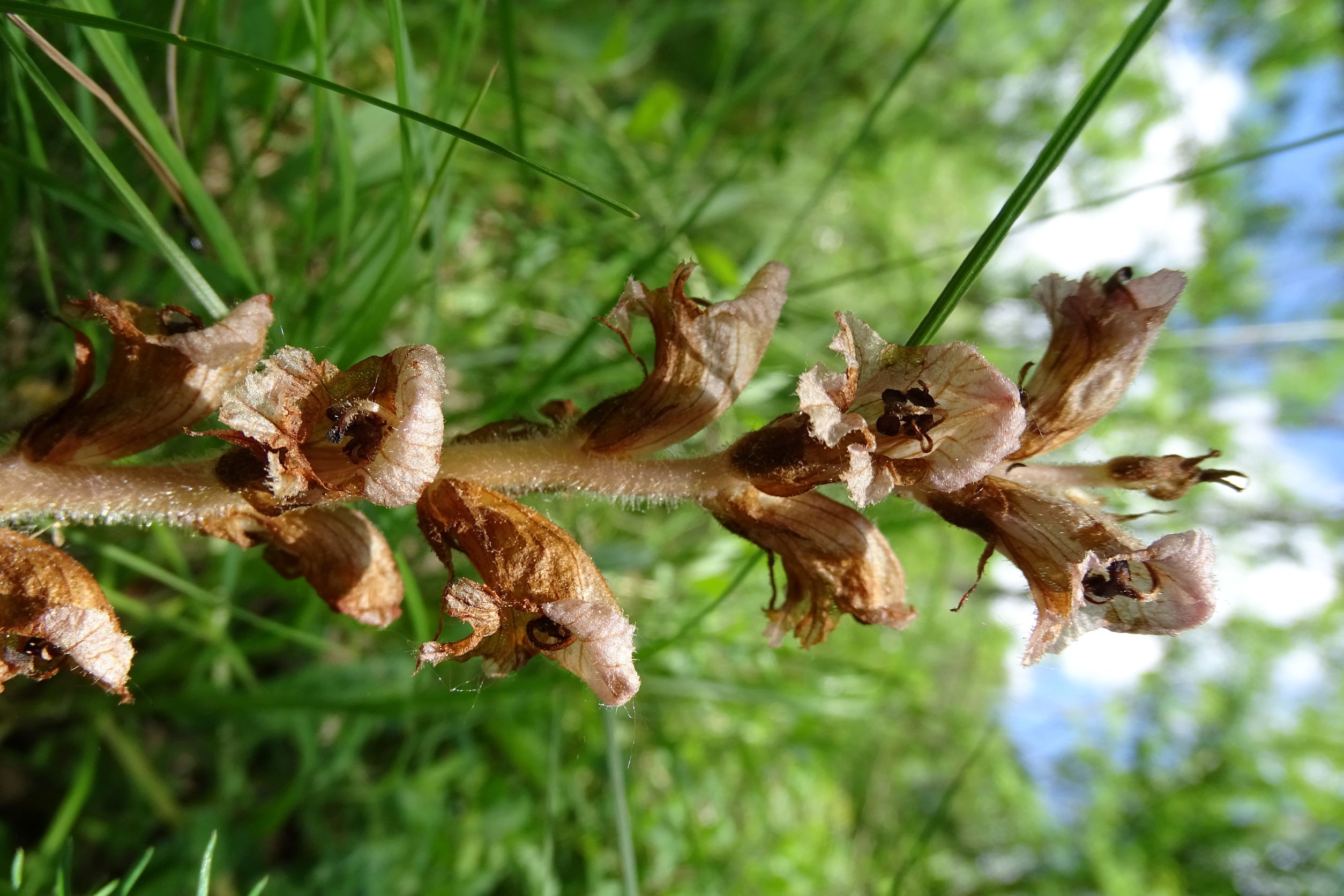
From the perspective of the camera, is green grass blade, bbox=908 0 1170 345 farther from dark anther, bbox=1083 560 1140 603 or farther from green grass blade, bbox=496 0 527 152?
green grass blade, bbox=496 0 527 152

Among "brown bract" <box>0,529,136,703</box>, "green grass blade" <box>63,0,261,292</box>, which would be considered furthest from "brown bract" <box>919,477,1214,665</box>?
"green grass blade" <box>63,0,261,292</box>

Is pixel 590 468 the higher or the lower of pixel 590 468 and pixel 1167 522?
the lower

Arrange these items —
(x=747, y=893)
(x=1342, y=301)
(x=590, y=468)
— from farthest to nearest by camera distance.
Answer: (x=1342, y=301) < (x=747, y=893) < (x=590, y=468)

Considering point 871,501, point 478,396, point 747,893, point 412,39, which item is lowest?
point 747,893

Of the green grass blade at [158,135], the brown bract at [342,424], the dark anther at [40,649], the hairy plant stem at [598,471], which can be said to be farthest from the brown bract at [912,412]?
the green grass blade at [158,135]

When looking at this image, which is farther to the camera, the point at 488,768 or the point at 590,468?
the point at 488,768

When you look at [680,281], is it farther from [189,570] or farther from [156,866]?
[156,866]

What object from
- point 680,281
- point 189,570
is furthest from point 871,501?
point 189,570
